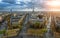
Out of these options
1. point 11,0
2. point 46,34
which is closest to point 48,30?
point 46,34

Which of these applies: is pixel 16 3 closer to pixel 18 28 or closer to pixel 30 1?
pixel 30 1

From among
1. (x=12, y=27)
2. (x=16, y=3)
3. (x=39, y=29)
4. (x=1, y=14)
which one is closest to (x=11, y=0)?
(x=16, y=3)

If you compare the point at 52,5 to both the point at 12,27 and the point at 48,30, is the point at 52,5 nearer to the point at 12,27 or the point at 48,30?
the point at 48,30

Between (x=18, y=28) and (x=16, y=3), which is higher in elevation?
(x=16, y=3)

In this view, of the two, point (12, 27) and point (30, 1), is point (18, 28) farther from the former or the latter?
point (30, 1)

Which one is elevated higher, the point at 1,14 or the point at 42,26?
the point at 1,14

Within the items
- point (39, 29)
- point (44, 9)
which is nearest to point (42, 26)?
point (39, 29)

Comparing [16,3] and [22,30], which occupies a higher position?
[16,3]

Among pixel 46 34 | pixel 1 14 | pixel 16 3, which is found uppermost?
pixel 16 3
